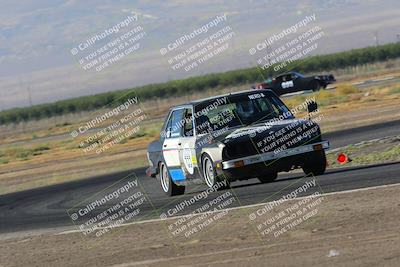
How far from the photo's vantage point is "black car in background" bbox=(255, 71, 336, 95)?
182 feet

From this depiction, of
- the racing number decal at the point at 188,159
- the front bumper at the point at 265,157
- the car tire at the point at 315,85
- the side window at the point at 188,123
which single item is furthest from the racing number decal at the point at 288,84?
the front bumper at the point at 265,157

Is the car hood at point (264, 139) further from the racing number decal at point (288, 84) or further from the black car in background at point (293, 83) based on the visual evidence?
the racing number decal at point (288, 84)

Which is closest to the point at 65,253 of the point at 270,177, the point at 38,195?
the point at 270,177

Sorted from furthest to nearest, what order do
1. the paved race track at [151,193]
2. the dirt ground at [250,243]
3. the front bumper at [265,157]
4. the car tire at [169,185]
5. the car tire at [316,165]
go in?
the car tire at [169,185] → the car tire at [316,165] → the front bumper at [265,157] → the paved race track at [151,193] → the dirt ground at [250,243]

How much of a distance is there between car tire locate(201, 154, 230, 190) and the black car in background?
3965 centimetres

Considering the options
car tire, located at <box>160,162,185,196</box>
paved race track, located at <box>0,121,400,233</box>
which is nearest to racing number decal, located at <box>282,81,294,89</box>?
paved race track, located at <box>0,121,400,233</box>

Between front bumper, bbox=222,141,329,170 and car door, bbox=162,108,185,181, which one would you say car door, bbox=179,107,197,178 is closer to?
car door, bbox=162,108,185,181

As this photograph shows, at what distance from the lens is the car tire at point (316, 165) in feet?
51.3

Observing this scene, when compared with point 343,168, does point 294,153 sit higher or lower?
higher

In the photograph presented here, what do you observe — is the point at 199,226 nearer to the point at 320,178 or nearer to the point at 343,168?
the point at 320,178

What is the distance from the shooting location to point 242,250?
1015cm

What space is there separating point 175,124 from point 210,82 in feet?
303

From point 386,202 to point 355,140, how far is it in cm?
1215

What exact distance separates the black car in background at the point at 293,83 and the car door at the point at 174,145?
126 feet
